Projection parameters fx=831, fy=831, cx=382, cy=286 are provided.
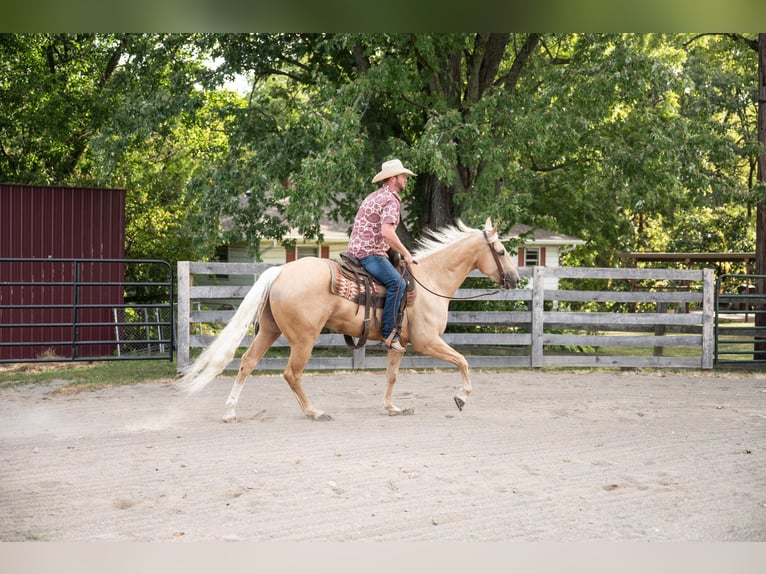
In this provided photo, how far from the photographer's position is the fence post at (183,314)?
10.3 metres

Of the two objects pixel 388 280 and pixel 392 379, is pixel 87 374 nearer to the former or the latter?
pixel 392 379

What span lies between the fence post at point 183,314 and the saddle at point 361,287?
3.41 meters

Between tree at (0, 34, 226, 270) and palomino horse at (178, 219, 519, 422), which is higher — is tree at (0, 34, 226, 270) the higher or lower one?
the higher one

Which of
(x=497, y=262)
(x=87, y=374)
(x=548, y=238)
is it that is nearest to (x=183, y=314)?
(x=87, y=374)

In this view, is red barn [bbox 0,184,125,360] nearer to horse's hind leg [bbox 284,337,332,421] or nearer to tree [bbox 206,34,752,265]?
tree [bbox 206,34,752,265]

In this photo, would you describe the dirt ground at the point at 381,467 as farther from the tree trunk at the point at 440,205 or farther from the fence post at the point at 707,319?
the tree trunk at the point at 440,205

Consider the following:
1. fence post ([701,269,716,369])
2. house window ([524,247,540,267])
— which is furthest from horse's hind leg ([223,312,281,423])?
house window ([524,247,540,267])

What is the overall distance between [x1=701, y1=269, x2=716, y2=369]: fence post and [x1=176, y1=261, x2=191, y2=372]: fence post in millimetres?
7093

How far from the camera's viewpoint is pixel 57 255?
13078mm

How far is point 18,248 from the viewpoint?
12.8 metres

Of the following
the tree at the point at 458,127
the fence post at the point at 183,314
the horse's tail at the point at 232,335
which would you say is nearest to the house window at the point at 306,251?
the tree at the point at 458,127

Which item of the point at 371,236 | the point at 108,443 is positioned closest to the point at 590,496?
the point at 371,236

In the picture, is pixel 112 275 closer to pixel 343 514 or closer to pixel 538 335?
pixel 538 335

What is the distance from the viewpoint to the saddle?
7359mm
